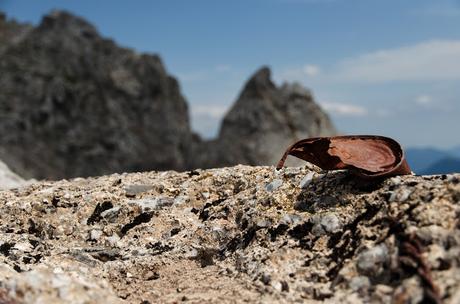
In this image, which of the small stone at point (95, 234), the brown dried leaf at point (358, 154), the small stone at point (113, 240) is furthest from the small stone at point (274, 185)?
the small stone at point (95, 234)

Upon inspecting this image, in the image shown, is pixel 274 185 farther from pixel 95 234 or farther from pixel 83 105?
pixel 83 105

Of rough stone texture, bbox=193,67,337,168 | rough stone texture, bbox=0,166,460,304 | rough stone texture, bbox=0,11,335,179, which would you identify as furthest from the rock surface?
rough stone texture, bbox=0,11,335,179

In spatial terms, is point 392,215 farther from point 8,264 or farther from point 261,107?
point 261,107

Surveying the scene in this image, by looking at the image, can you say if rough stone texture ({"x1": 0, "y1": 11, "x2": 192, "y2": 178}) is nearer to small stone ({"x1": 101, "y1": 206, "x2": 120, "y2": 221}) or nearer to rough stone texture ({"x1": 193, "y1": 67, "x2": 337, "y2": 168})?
rough stone texture ({"x1": 193, "y1": 67, "x2": 337, "y2": 168})

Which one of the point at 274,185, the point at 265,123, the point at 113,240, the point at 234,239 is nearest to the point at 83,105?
the point at 265,123

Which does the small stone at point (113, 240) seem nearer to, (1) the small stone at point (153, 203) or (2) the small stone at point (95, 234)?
(2) the small stone at point (95, 234)

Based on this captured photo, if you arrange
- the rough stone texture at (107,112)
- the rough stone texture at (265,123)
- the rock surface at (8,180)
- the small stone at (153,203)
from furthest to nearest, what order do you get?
the rough stone texture at (107,112), the rough stone texture at (265,123), the rock surface at (8,180), the small stone at (153,203)
